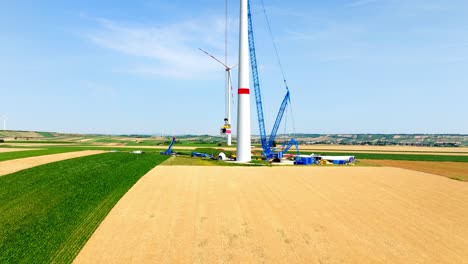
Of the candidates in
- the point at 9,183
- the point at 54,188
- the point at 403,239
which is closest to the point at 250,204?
the point at 403,239

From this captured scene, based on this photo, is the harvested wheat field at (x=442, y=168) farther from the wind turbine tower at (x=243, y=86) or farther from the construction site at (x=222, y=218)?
the wind turbine tower at (x=243, y=86)

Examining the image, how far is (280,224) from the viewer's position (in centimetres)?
2747

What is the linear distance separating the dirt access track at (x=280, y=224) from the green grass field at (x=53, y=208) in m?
1.37

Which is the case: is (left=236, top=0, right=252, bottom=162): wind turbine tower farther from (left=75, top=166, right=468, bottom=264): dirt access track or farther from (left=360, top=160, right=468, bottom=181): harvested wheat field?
(left=360, top=160, right=468, bottom=181): harvested wheat field

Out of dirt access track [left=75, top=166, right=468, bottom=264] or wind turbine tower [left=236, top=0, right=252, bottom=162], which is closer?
dirt access track [left=75, top=166, right=468, bottom=264]

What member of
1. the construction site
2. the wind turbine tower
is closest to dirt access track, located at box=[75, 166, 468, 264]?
the construction site

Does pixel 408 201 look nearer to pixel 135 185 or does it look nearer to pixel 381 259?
pixel 381 259

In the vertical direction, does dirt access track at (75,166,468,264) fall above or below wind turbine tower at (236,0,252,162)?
below

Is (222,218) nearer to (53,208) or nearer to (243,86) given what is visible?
(53,208)

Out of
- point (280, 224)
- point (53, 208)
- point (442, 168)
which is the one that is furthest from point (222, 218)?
point (442, 168)

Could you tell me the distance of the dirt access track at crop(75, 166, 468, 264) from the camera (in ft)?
70.7

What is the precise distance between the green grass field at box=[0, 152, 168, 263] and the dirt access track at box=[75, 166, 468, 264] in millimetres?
1365

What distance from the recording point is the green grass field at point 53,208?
21094mm

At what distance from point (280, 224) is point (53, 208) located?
19570 millimetres
